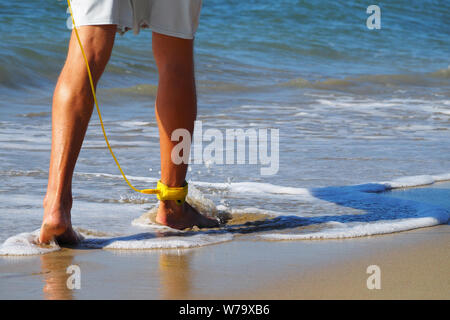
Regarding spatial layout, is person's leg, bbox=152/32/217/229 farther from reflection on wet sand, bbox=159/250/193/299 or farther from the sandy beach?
reflection on wet sand, bbox=159/250/193/299

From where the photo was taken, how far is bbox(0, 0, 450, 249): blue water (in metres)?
3.15

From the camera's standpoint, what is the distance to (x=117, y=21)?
2.26m

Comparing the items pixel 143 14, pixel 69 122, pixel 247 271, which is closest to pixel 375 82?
pixel 143 14

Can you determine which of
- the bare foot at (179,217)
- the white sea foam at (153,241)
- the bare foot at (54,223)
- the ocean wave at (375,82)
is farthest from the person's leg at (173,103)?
the ocean wave at (375,82)

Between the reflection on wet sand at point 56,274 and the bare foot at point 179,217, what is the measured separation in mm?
449

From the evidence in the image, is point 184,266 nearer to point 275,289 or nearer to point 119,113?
point 275,289

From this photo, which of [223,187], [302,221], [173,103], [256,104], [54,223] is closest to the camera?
[54,223]

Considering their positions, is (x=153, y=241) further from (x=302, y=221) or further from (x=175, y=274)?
(x=302, y=221)

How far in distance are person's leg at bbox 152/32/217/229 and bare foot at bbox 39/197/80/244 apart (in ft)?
1.43

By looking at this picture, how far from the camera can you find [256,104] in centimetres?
664

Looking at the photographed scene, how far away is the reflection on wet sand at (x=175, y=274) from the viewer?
6.03ft

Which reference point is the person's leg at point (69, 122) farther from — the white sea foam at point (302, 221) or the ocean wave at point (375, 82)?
the ocean wave at point (375, 82)

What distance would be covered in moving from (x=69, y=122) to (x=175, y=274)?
0.59 meters
